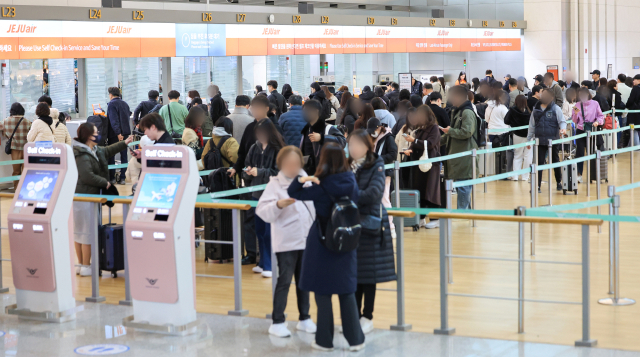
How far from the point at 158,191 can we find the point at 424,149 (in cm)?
438

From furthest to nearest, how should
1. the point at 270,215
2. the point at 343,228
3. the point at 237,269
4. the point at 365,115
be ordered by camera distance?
the point at 365,115, the point at 237,269, the point at 270,215, the point at 343,228

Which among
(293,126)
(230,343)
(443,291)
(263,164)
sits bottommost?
(230,343)

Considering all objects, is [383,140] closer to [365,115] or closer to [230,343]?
[365,115]

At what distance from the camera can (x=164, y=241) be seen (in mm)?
5227

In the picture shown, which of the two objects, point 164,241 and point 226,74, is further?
point 226,74

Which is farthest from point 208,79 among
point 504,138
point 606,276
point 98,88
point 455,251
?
point 606,276

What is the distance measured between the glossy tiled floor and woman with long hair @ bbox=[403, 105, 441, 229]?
4.01 m

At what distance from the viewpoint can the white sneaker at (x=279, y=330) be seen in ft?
17.2

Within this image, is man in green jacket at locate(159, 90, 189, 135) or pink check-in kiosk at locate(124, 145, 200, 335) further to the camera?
man in green jacket at locate(159, 90, 189, 135)

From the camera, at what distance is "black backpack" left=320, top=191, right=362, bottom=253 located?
462 centimetres

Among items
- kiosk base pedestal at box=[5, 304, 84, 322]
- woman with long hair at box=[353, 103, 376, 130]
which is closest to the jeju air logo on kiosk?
woman with long hair at box=[353, 103, 376, 130]

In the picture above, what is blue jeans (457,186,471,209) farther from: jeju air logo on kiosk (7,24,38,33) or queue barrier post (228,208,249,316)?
jeju air logo on kiosk (7,24,38,33)

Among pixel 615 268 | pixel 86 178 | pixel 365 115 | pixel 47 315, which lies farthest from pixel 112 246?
pixel 615 268

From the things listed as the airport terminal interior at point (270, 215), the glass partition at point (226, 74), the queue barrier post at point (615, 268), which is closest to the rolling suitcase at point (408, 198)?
the airport terminal interior at point (270, 215)
